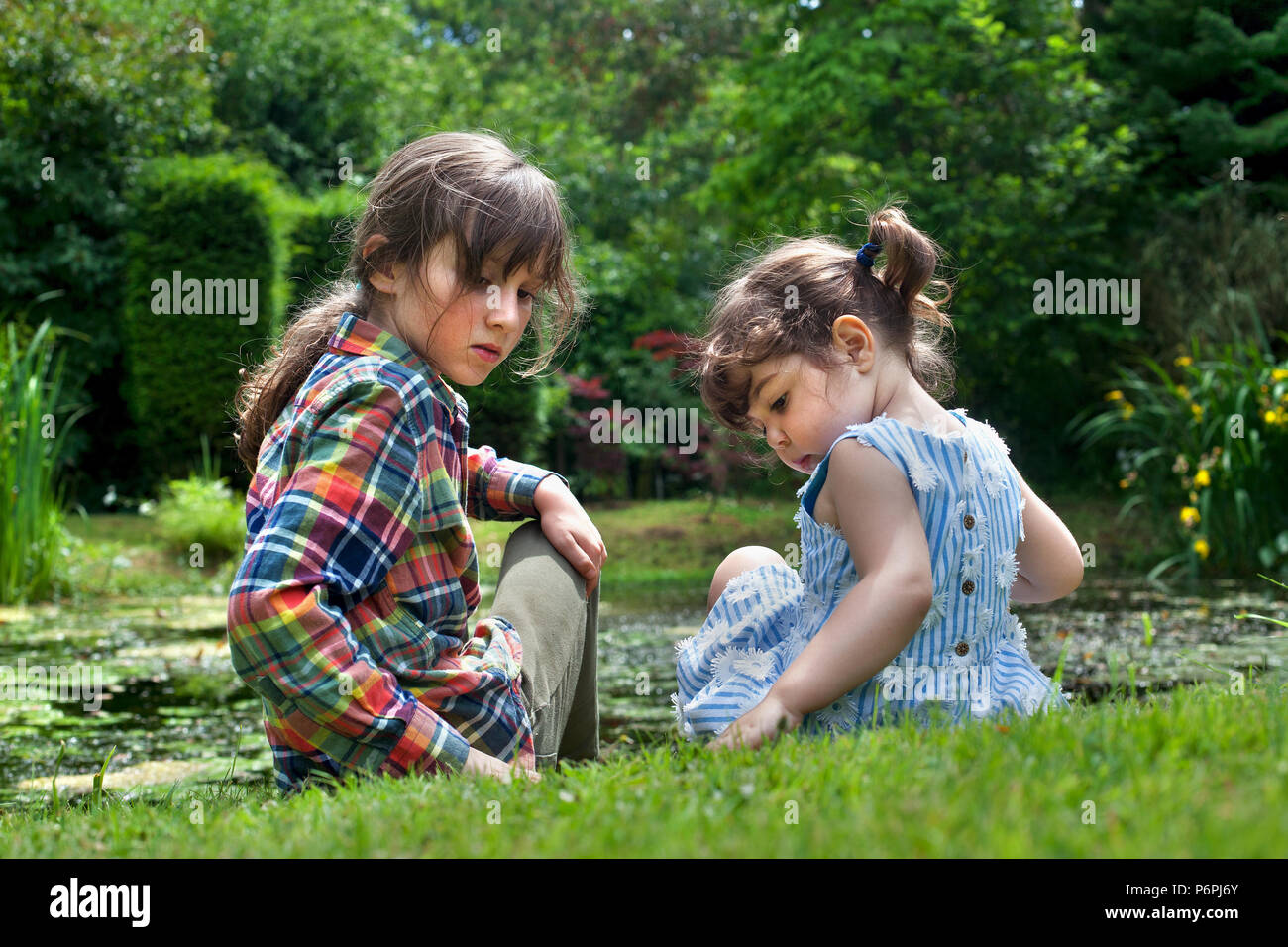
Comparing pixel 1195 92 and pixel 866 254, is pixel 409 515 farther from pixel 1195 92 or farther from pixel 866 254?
pixel 1195 92

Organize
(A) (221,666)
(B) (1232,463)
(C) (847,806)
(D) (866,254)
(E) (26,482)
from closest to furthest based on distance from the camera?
1. (C) (847,806)
2. (D) (866,254)
3. (A) (221,666)
4. (E) (26,482)
5. (B) (1232,463)

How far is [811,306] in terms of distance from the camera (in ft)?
7.09

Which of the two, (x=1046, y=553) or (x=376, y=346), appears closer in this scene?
(x=376, y=346)

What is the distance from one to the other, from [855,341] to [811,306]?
12cm

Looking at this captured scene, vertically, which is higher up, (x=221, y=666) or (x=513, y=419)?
(x=513, y=419)

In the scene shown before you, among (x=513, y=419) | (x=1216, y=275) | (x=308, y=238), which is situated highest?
(x=308, y=238)

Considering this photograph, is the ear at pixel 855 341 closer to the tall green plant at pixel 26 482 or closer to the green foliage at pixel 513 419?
the tall green plant at pixel 26 482

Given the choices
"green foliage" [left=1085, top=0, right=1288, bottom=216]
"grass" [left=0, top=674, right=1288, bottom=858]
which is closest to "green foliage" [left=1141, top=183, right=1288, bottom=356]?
"green foliage" [left=1085, top=0, right=1288, bottom=216]

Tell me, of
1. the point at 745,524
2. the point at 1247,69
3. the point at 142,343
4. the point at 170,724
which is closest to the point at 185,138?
the point at 142,343

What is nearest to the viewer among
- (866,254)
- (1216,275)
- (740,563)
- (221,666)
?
(866,254)

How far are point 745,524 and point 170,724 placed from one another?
7076 millimetres

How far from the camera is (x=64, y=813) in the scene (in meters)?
1.93

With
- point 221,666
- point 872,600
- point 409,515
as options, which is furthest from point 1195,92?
point 409,515
